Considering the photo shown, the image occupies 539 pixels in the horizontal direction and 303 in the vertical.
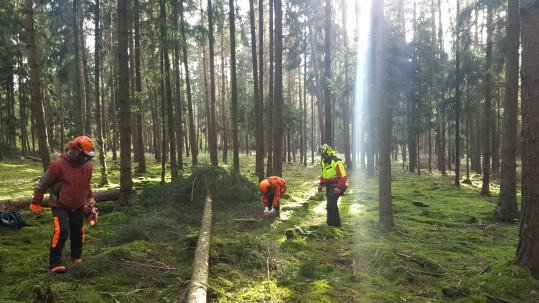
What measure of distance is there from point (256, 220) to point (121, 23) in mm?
6510

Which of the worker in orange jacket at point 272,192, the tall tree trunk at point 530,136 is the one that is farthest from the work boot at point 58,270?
the tall tree trunk at point 530,136

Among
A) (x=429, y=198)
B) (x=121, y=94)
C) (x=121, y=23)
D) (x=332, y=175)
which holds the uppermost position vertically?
(x=121, y=23)

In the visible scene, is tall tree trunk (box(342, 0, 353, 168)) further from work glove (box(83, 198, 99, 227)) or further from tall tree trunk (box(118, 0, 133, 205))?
work glove (box(83, 198, 99, 227))

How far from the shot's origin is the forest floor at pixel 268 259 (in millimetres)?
4648

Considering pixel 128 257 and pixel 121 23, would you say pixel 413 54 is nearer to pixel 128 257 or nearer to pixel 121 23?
pixel 121 23

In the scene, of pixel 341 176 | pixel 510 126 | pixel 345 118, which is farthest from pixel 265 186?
pixel 345 118

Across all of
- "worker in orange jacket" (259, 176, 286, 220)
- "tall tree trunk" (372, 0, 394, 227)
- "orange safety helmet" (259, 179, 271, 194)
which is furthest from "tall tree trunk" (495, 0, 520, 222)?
"orange safety helmet" (259, 179, 271, 194)

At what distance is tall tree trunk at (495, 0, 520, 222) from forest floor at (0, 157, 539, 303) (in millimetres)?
742

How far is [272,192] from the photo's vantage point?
31.6 feet

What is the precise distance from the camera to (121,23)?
31.5ft

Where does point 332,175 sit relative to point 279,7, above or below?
below

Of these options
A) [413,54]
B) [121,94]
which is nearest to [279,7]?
[121,94]

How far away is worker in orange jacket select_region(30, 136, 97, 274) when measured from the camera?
16.7ft

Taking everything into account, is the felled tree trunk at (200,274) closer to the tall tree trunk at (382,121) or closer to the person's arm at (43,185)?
the person's arm at (43,185)
